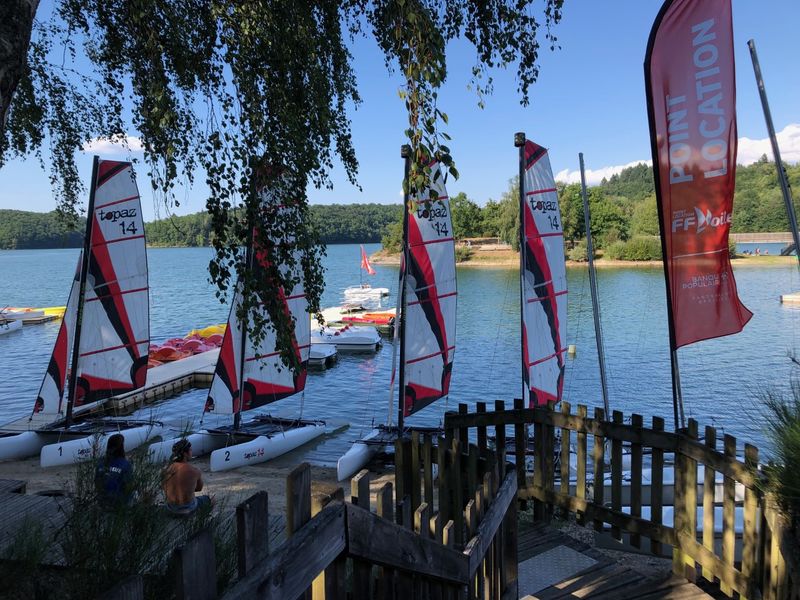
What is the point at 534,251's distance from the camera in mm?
13203

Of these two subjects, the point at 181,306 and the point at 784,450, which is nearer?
the point at 784,450

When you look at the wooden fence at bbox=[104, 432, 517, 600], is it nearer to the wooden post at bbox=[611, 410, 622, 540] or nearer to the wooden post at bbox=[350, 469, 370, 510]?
the wooden post at bbox=[350, 469, 370, 510]

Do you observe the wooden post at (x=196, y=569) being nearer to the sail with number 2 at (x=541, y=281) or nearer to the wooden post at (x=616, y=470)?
the wooden post at (x=616, y=470)

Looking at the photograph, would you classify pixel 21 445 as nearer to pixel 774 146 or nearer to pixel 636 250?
pixel 774 146

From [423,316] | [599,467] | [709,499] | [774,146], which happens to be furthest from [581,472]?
[423,316]

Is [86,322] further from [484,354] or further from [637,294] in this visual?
[637,294]

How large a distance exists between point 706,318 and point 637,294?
146 feet

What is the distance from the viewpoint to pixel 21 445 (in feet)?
43.3

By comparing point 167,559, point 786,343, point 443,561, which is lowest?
point 786,343

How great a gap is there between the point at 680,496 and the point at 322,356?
75.5 feet

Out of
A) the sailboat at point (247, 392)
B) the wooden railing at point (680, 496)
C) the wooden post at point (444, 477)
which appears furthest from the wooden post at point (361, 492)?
the sailboat at point (247, 392)

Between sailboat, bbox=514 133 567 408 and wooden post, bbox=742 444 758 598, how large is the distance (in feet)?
30.7

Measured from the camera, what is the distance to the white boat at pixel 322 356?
26203 mm

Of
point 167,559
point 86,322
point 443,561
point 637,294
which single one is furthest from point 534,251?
point 637,294
